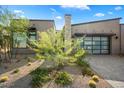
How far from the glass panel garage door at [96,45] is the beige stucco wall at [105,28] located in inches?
18.5

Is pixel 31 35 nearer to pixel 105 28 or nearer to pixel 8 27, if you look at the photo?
pixel 8 27

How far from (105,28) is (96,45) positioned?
59.2 inches

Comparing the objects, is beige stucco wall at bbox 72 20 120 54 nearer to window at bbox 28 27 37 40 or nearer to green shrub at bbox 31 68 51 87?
window at bbox 28 27 37 40

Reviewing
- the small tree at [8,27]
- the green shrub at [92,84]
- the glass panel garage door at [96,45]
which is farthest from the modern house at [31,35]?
the green shrub at [92,84]

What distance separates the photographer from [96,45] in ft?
56.5

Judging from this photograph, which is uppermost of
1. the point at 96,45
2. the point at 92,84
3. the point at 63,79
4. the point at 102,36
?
the point at 102,36

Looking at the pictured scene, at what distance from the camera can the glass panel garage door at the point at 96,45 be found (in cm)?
1697

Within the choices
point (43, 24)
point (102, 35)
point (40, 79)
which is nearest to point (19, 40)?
point (43, 24)

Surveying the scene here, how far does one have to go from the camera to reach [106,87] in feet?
23.3

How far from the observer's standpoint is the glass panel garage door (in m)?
17.0

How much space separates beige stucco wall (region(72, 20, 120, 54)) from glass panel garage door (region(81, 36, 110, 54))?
1.55 ft
